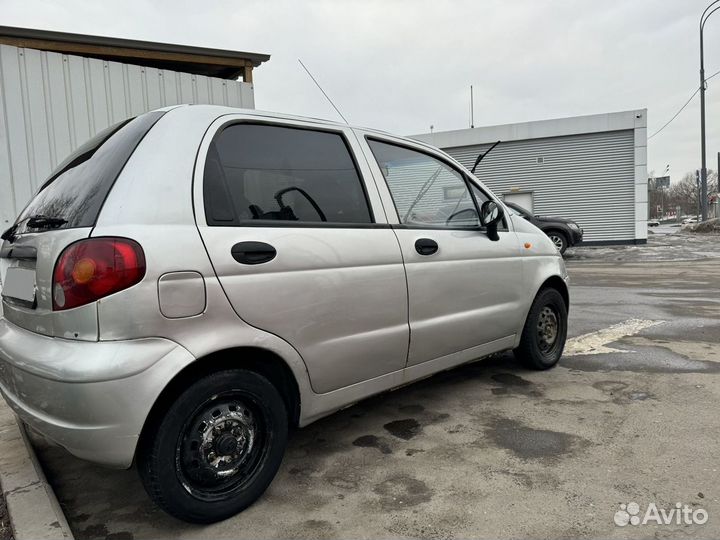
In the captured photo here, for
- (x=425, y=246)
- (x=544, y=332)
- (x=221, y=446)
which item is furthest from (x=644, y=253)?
(x=221, y=446)

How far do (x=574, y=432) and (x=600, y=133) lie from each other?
20.0 meters

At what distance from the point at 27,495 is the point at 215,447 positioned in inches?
39.5

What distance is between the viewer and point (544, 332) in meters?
4.30

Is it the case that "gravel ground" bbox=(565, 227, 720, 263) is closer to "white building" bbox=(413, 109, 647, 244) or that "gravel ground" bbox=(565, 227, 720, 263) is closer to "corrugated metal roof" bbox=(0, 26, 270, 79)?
"white building" bbox=(413, 109, 647, 244)

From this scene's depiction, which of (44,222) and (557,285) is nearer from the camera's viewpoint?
(44,222)

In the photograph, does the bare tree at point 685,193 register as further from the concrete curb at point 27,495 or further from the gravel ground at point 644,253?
the concrete curb at point 27,495

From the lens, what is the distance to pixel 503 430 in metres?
3.19

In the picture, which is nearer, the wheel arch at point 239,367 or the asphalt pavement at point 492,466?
the wheel arch at point 239,367

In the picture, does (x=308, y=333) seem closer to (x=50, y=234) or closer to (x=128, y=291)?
(x=128, y=291)

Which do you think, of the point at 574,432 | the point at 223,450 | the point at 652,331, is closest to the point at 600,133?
the point at 652,331

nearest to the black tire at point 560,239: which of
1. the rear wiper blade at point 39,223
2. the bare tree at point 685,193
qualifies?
the rear wiper blade at point 39,223

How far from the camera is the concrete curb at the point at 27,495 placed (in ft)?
7.04

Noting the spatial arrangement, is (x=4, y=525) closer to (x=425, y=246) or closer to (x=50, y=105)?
(x=425, y=246)

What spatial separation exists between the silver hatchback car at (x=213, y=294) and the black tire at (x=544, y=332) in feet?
3.81
